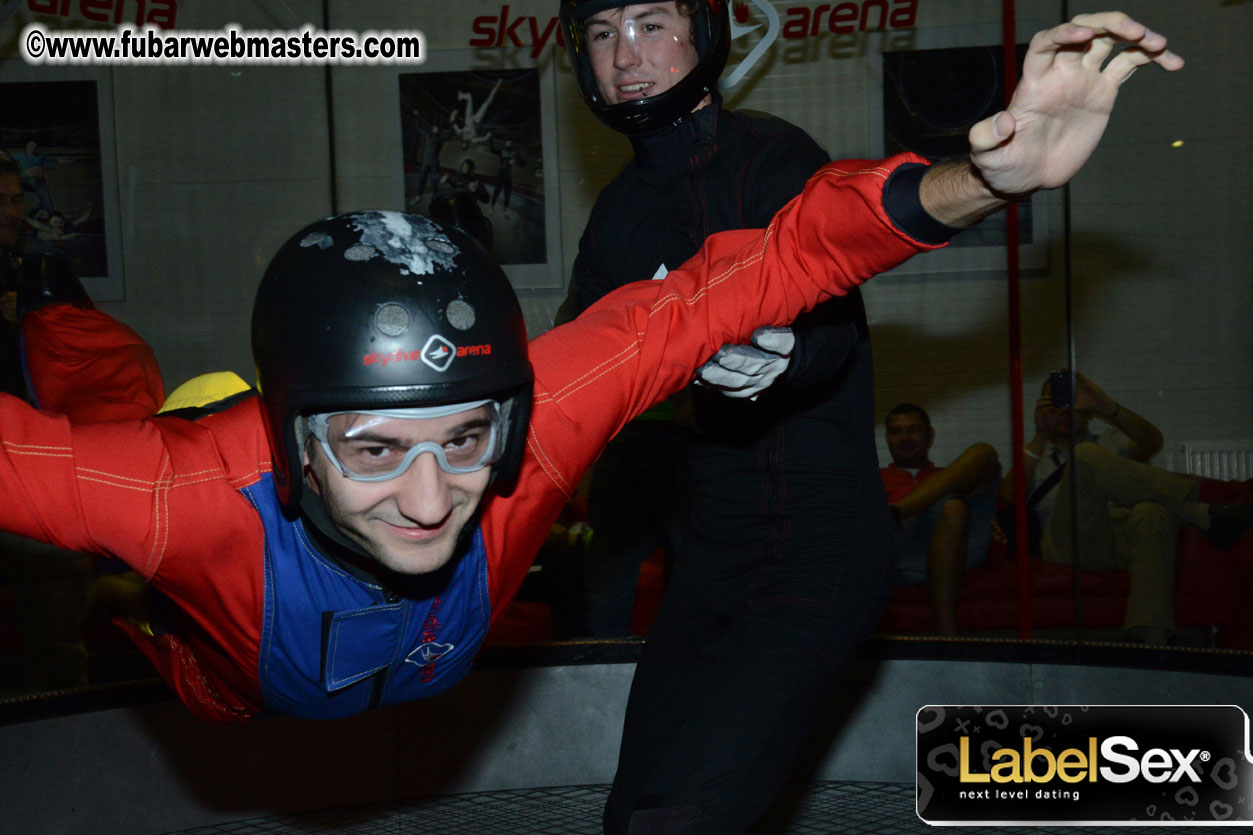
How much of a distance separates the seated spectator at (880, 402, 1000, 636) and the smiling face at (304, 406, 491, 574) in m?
2.74

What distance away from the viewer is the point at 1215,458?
179 inches

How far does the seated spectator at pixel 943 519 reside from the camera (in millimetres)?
4074

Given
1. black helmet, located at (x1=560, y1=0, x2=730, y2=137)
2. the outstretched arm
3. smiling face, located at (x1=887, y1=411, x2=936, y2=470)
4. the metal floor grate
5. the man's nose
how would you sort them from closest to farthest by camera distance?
the outstretched arm, the man's nose, black helmet, located at (x1=560, y1=0, x2=730, y2=137), the metal floor grate, smiling face, located at (x1=887, y1=411, x2=936, y2=470)

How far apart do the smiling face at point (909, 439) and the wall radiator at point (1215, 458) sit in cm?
98

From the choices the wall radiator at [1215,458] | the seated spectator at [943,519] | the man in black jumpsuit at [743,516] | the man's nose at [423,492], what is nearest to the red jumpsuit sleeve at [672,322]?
the man in black jumpsuit at [743,516]

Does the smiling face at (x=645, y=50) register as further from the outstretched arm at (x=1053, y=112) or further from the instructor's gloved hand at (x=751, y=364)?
the outstretched arm at (x=1053, y=112)

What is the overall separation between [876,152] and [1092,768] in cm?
261

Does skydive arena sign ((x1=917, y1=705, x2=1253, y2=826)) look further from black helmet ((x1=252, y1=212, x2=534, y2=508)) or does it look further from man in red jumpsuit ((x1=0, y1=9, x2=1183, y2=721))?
black helmet ((x1=252, y1=212, x2=534, y2=508))

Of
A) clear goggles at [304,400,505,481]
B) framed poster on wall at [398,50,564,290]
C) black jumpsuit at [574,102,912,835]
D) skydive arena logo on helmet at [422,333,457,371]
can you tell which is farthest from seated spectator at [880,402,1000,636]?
skydive arena logo on helmet at [422,333,457,371]

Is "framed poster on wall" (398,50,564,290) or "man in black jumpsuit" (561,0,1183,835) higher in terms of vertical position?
"framed poster on wall" (398,50,564,290)

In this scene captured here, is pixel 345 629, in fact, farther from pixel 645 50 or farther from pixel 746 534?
pixel 645 50

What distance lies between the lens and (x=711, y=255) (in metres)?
1.81

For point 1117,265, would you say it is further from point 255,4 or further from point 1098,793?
point 255,4

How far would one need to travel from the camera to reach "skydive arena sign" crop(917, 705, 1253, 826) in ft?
9.77
